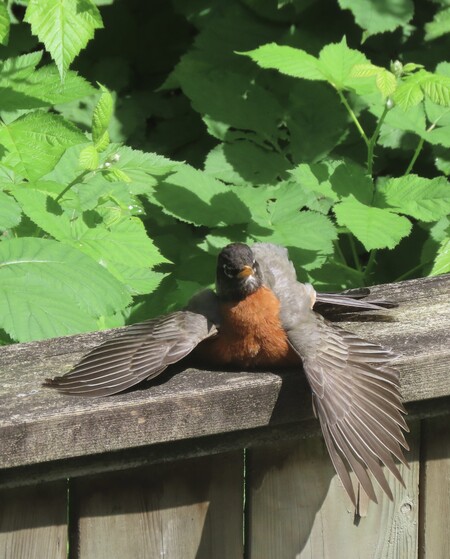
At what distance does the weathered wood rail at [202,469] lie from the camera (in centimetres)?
180

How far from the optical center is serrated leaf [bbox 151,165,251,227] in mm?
3438

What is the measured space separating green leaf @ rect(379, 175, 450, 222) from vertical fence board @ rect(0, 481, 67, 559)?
184cm

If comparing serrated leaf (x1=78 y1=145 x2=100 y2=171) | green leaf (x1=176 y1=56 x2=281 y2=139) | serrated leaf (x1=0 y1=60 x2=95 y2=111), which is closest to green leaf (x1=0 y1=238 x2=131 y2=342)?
serrated leaf (x1=78 y1=145 x2=100 y2=171)

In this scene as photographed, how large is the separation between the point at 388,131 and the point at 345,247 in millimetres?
511

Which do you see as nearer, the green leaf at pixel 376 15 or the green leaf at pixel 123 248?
the green leaf at pixel 123 248

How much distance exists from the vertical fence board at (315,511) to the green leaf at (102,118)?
1.26 meters

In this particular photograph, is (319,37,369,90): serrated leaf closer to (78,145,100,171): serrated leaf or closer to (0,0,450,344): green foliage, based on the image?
(0,0,450,344): green foliage

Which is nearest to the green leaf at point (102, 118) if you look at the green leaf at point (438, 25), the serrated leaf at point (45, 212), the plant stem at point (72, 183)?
the plant stem at point (72, 183)

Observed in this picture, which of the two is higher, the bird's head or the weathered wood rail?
the bird's head

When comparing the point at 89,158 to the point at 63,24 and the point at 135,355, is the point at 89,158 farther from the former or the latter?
the point at 135,355

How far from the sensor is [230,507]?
1.98 metres

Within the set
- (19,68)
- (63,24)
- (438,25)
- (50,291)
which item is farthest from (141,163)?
(438,25)

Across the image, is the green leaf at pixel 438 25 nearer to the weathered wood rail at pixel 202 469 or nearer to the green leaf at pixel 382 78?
the green leaf at pixel 382 78

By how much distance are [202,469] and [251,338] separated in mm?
344
